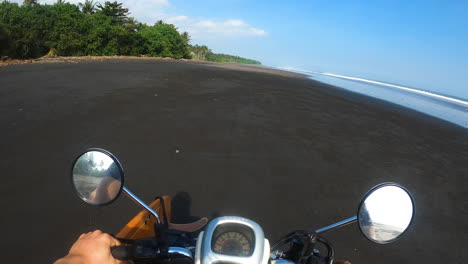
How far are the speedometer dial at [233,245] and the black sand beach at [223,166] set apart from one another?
2089 mm

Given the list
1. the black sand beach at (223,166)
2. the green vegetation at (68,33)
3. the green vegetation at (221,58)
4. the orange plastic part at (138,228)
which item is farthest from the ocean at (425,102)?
the green vegetation at (221,58)

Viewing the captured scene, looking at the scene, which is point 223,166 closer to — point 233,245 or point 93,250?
point 93,250

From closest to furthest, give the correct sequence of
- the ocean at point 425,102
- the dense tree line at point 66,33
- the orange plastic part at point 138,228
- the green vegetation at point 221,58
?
the orange plastic part at point 138,228
the ocean at point 425,102
the dense tree line at point 66,33
the green vegetation at point 221,58

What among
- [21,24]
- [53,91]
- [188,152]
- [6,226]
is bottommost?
[6,226]

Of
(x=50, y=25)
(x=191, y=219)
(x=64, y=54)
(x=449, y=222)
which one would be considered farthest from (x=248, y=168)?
(x=50, y=25)

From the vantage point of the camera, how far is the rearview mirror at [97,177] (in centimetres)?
136

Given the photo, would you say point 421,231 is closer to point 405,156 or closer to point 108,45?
point 405,156

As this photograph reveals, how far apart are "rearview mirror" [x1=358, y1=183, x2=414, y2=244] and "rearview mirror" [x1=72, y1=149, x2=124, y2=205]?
1.28m

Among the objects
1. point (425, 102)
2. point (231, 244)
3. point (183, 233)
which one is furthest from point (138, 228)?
point (425, 102)

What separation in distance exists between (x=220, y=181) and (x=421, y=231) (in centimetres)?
269

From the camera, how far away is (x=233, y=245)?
94 centimetres

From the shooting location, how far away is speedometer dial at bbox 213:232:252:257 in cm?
91

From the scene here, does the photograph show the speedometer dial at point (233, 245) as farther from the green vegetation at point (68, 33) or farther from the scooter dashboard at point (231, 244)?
the green vegetation at point (68, 33)

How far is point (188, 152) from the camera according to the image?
4.79 meters
